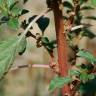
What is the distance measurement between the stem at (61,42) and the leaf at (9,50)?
0.41ft

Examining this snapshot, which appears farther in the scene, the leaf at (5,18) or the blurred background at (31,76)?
the blurred background at (31,76)

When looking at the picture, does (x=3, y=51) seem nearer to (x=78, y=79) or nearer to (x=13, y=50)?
(x=13, y=50)

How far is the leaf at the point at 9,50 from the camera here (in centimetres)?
125

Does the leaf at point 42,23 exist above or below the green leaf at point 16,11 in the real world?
below

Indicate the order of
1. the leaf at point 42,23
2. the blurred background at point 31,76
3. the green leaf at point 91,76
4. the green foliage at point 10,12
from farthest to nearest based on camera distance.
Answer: the blurred background at point 31,76
the leaf at point 42,23
the green foliage at point 10,12
the green leaf at point 91,76

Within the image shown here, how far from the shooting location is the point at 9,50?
51.2 inches

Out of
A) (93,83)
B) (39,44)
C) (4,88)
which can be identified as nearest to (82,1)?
(39,44)

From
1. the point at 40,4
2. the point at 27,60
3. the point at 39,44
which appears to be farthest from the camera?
Result: the point at 40,4

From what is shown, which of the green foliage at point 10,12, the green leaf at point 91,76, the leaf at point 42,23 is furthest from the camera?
the leaf at point 42,23

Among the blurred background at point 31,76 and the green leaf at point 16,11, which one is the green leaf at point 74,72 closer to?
the green leaf at point 16,11

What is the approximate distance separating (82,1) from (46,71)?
282 cm

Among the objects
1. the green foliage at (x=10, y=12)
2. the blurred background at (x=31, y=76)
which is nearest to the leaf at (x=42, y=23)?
the green foliage at (x=10, y=12)

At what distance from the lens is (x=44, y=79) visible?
4145 mm

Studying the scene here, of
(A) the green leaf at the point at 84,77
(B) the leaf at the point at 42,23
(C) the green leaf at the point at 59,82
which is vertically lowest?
(C) the green leaf at the point at 59,82
